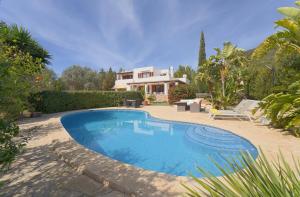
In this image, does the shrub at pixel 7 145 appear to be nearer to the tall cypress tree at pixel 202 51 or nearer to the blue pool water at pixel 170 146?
the blue pool water at pixel 170 146

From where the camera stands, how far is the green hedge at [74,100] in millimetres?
15328

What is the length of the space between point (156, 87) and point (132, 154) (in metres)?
34.3

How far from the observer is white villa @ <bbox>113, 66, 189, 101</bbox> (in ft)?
107

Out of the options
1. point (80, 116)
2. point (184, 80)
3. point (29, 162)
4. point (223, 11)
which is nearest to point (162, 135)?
point (29, 162)

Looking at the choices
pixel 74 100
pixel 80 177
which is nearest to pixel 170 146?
pixel 80 177

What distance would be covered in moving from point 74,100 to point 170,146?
1452 centimetres

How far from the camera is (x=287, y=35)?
706cm

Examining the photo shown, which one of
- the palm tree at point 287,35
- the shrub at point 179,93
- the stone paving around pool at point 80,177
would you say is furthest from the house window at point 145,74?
the stone paving around pool at point 80,177

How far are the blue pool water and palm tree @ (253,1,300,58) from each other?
4996mm

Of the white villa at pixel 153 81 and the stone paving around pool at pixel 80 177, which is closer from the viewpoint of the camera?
the stone paving around pool at pixel 80 177

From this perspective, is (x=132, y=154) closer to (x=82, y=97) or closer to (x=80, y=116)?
(x=80, y=116)

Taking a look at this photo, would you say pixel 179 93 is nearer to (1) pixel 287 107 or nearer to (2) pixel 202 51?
(1) pixel 287 107

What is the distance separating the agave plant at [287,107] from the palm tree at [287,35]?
6.89ft

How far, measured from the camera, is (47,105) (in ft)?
51.2
